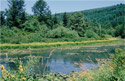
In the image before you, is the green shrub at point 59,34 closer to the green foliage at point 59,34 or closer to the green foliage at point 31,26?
the green foliage at point 59,34

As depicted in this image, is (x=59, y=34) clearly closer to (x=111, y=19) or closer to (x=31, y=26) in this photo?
(x=31, y=26)

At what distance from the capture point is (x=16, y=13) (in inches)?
1569

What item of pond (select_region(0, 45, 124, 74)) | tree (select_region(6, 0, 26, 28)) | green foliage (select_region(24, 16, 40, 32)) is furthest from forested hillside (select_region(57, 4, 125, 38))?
pond (select_region(0, 45, 124, 74))

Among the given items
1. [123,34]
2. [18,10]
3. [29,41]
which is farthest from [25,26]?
[123,34]

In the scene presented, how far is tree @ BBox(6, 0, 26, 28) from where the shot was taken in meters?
38.9

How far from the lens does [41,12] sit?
50031mm

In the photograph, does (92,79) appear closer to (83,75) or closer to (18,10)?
(83,75)

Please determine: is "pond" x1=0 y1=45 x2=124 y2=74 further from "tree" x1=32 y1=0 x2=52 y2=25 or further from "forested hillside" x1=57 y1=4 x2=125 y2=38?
"forested hillside" x1=57 y1=4 x2=125 y2=38

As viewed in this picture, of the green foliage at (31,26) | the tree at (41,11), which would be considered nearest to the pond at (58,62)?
the green foliage at (31,26)

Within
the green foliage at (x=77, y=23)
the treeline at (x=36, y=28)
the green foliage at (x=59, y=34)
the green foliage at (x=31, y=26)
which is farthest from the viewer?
the green foliage at (x=77, y=23)

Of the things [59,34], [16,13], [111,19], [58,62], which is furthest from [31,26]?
[111,19]

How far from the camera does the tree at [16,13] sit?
128ft

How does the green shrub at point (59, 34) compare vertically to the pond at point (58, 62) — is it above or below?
above

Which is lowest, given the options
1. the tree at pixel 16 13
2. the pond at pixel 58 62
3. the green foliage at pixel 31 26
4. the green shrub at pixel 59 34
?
the pond at pixel 58 62
